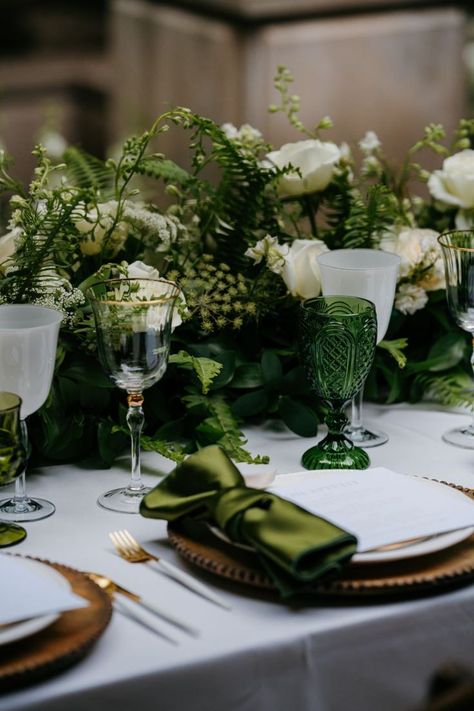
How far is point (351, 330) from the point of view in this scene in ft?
4.28

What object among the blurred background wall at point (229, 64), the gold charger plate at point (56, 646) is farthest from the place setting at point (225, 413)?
the blurred background wall at point (229, 64)

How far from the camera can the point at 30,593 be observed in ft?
2.91

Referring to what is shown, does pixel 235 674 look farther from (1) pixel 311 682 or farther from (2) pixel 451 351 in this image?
(2) pixel 451 351

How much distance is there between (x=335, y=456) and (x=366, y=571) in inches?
14.7

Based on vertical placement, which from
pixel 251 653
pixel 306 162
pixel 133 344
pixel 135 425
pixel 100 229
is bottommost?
pixel 251 653

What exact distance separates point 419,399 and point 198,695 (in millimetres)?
902

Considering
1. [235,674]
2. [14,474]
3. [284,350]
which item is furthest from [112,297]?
[235,674]

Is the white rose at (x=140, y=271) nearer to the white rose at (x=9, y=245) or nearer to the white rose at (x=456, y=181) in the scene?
the white rose at (x=9, y=245)

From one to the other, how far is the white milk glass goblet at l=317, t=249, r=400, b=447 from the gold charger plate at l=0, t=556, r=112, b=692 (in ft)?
2.10

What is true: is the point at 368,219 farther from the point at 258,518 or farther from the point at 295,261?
the point at 258,518

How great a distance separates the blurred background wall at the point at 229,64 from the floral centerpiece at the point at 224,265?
2.82 m

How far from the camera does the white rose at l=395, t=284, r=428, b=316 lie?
5.43ft

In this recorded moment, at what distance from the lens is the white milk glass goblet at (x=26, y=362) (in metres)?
1.17

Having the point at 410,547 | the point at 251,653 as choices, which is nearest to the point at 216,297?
the point at 410,547
